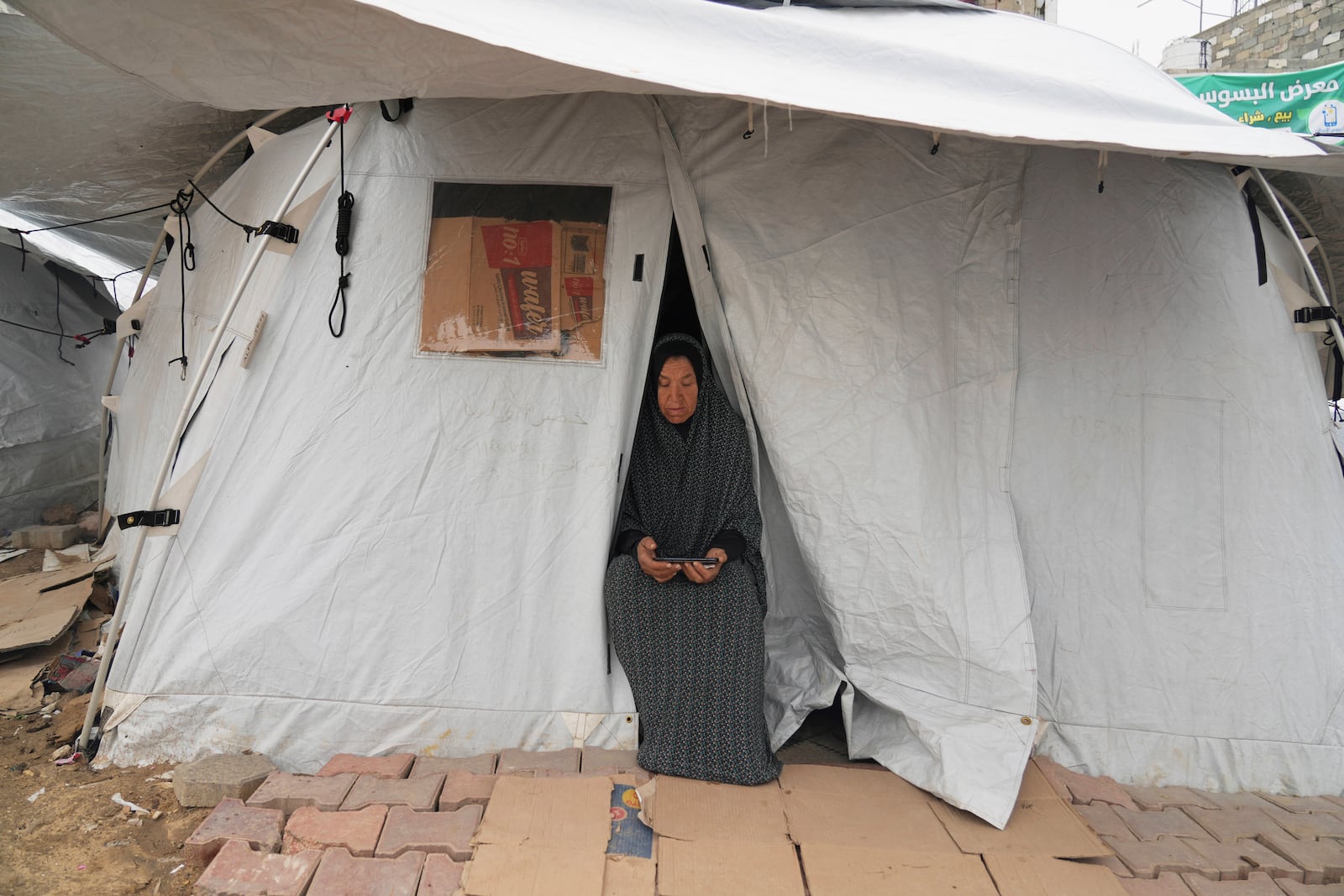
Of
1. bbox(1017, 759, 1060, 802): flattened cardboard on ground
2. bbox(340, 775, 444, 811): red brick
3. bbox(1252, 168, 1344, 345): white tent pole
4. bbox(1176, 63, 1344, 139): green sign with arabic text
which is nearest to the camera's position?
bbox(340, 775, 444, 811): red brick

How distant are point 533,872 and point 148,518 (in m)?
1.51

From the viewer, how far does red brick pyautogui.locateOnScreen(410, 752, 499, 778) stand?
7.83 feet

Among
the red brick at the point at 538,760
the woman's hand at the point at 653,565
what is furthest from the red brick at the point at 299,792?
the woman's hand at the point at 653,565

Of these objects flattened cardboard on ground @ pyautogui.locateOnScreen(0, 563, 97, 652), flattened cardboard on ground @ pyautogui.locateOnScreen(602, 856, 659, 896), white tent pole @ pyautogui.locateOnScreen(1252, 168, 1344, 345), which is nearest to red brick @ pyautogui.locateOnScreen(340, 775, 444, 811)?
flattened cardboard on ground @ pyautogui.locateOnScreen(602, 856, 659, 896)

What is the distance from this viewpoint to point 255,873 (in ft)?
6.33

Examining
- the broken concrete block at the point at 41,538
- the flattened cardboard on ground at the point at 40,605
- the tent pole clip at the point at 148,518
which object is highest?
the tent pole clip at the point at 148,518

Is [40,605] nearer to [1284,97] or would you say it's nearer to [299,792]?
[299,792]

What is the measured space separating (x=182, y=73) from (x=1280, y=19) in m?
12.0

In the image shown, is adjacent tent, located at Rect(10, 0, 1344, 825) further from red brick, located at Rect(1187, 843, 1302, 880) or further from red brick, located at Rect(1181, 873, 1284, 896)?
red brick, located at Rect(1181, 873, 1284, 896)

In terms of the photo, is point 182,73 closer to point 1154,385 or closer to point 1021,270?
point 1021,270

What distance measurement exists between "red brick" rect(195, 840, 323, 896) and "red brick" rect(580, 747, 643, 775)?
74cm

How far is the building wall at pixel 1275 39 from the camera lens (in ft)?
29.8

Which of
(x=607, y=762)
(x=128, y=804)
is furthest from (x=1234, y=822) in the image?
(x=128, y=804)

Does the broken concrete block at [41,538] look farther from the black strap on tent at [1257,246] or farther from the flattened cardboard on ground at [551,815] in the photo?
the black strap on tent at [1257,246]
